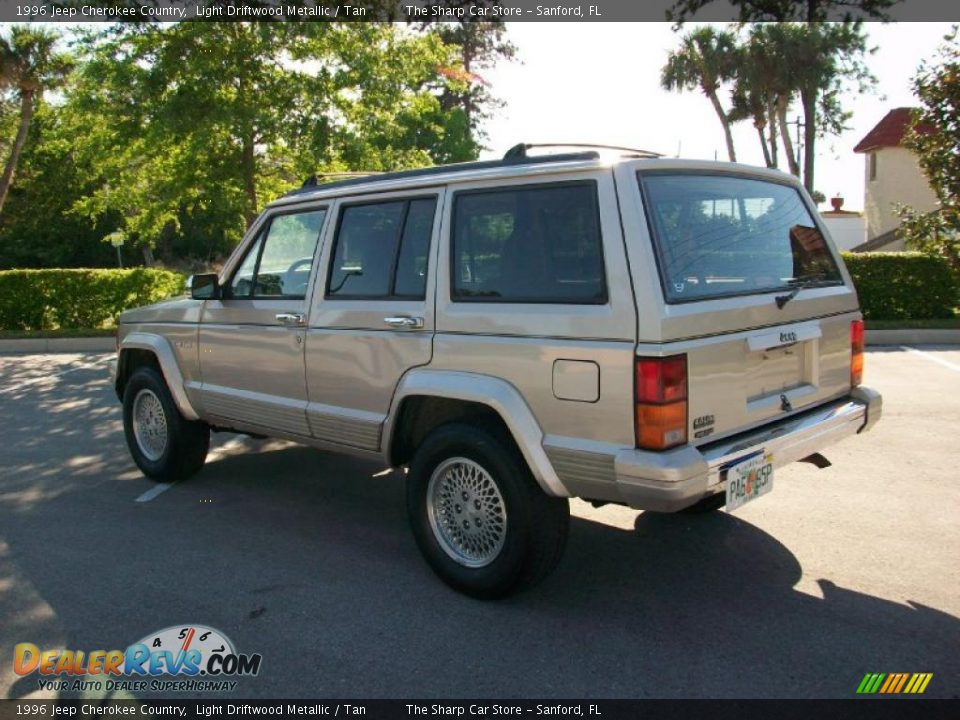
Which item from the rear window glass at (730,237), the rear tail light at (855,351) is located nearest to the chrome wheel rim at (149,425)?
the rear window glass at (730,237)

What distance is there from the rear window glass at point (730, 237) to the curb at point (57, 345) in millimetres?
13102

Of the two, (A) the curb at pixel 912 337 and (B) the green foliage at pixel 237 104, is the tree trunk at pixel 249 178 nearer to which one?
(B) the green foliage at pixel 237 104

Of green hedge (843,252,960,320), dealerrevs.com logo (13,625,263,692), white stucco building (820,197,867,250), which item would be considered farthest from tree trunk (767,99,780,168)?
dealerrevs.com logo (13,625,263,692)

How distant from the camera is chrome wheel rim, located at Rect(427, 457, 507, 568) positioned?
12.3ft

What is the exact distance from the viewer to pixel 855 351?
4355 mm

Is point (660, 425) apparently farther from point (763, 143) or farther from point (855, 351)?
point (763, 143)

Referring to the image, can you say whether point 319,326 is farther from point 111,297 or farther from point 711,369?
point 111,297

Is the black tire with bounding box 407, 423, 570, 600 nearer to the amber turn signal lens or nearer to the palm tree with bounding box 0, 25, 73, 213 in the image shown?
the amber turn signal lens

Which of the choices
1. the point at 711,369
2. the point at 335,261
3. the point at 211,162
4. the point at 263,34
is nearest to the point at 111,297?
the point at 211,162

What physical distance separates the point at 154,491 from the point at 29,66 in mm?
17727

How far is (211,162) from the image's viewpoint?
1338 centimetres

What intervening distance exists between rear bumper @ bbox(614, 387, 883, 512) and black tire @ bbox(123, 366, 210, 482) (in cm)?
371

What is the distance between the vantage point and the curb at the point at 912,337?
12102 mm

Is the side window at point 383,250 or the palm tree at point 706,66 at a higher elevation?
the palm tree at point 706,66
